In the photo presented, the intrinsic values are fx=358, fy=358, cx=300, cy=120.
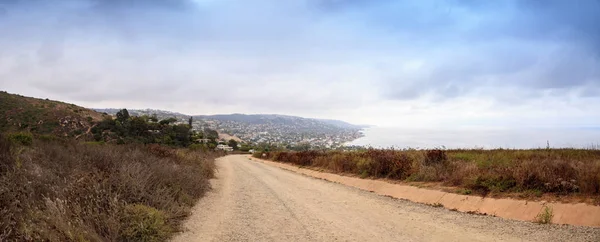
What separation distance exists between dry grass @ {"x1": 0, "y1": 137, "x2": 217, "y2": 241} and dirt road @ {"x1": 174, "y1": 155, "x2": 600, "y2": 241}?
86 centimetres

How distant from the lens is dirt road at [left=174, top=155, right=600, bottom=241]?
24.2 ft

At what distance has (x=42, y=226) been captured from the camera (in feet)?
18.2

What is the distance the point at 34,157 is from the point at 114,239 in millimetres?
5152

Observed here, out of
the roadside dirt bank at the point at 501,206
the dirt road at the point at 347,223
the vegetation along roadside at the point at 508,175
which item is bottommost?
the dirt road at the point at 347,223

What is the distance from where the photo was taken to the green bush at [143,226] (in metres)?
6.77

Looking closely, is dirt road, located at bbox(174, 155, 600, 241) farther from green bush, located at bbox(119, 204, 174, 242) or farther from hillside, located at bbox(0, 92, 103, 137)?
hillside, located at bbox(0, 92, 103, 137)

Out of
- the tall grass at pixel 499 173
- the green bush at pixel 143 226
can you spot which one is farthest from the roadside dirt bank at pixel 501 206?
the green bush at pixel 143 226

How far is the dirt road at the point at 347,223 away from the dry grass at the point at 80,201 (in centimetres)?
86

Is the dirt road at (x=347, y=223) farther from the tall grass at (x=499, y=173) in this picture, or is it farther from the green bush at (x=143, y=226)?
the tall grass at (x=499, y=173)

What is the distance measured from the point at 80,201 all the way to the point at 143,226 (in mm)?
1432

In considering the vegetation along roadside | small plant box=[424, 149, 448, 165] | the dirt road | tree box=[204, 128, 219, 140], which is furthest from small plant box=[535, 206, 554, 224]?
tree box=[204, 128, 219, 140]

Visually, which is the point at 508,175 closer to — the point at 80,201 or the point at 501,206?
the point at 501,206

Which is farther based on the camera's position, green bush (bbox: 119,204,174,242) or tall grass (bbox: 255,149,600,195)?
tall grass (bbox: 255,149,600,195)

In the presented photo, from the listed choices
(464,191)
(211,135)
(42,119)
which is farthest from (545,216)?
(211,135)
